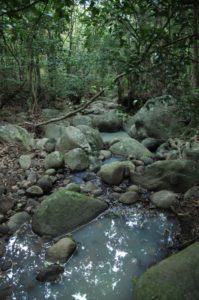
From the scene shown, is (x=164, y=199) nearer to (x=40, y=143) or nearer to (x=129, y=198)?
Result: (x=129, y=198)

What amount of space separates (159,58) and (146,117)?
16.2ft

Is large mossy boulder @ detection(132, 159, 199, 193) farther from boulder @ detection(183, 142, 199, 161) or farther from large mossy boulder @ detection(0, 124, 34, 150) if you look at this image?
large mossy boulder @ detection(0, 124, 34, 150)

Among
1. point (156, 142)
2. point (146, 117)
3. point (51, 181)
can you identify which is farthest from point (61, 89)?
point (51, 181)

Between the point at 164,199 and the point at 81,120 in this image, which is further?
the point at 81,120

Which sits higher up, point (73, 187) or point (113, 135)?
point (113, 135)

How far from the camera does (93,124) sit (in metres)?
8.91

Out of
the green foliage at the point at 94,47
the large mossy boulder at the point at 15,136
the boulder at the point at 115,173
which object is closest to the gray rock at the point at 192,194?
the boulder at the point at 115,173

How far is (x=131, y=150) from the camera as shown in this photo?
6.60 metres

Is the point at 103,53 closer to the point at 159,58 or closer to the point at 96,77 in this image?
the point at 96,77

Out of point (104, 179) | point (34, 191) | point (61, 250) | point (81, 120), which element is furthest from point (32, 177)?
point (81, 120)

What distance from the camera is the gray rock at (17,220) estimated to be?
4.18 m

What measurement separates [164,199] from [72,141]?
249 cm

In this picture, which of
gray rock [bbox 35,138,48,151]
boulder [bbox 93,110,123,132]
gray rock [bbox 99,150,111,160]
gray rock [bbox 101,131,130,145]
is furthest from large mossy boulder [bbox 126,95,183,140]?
gray rock [bbox 35,138,48,151]

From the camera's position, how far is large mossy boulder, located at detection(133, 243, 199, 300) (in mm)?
2652
